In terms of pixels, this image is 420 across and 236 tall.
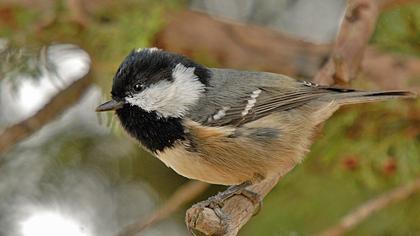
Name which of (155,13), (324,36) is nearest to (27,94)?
(155,13)

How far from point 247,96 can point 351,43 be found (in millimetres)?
266

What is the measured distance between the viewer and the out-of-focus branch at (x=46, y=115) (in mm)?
2051

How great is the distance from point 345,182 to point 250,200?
53 centimetres

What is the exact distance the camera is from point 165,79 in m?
1.74

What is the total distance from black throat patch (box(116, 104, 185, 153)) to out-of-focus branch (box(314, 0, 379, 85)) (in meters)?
0.35

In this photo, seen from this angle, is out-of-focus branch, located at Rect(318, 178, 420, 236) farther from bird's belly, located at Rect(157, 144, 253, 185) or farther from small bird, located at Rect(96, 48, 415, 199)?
bird's belly, located at Rect(157, 144, 253, 185)

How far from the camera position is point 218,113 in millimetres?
1741

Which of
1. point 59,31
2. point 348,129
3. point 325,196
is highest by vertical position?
point 59,31

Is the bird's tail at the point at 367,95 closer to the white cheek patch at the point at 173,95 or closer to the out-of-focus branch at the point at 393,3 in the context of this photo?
the white cheek patch at the point at 173,95

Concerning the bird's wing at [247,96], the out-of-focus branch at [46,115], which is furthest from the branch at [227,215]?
the out-of-focus branch at [46,115]

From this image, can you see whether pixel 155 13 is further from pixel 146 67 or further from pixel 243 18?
pixel 243 18

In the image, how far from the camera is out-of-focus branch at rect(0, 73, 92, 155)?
205 cm

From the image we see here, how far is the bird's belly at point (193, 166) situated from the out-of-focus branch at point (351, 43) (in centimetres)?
32

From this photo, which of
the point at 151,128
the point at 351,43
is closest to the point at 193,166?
the point at 151,128
